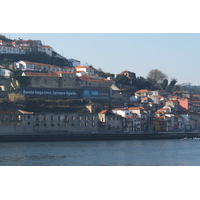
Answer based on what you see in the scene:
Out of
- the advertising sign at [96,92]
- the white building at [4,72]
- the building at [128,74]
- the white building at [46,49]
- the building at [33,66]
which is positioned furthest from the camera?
the building at [128,74]

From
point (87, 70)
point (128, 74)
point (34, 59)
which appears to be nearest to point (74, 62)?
point (128, 74)

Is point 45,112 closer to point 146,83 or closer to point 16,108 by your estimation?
point 16,108

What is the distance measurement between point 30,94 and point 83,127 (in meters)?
9.49

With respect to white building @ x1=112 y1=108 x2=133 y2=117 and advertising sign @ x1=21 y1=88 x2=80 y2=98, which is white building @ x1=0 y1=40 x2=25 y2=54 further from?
white building @ x1=112 y1=108 x2=133 y2=117

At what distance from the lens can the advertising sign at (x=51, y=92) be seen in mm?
67575

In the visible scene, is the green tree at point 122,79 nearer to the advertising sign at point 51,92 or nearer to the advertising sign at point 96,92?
the advertising sign at point 96,92

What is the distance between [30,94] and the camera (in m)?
67.5

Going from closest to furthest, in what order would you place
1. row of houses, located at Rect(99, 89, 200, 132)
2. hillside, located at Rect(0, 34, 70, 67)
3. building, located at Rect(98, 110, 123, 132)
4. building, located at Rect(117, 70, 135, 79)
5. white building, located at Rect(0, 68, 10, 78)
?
building, located at Rect(98, 110, 123, 132), row of houses, located at Rect(99, 89, 200, 132), white building, located at Rect(0, 68, 10, 78), hillside, located at Rect(0, 34, 70, 67), building, located at Rect(117, 70, 135, 79)

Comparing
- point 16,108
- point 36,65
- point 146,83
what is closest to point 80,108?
point 16,108

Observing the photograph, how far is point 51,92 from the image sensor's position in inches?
2724

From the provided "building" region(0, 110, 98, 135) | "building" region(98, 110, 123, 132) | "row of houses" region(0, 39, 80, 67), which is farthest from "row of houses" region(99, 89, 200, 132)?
"row of houses" region(0, 39, 80, 67)

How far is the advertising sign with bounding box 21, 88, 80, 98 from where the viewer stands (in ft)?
222

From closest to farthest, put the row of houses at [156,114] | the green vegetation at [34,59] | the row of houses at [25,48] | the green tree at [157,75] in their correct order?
the row of houses at [156,114] → the green vegetation at [34,59] → the row of houses at [25,48] → the green tree at [157,75]

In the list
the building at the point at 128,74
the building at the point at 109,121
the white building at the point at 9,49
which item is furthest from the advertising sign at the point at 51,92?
the building at the point at 128,74
